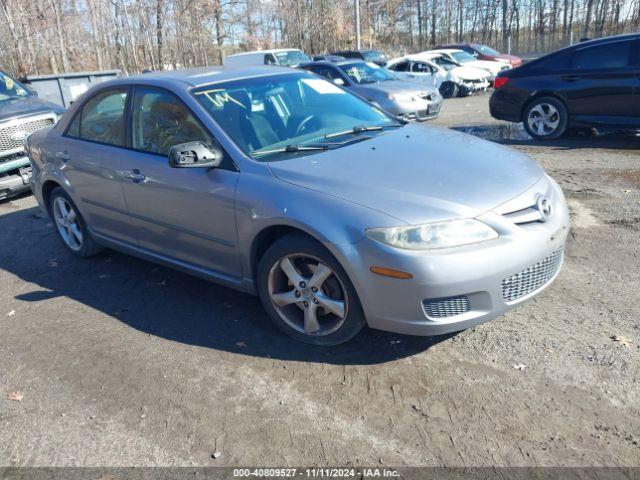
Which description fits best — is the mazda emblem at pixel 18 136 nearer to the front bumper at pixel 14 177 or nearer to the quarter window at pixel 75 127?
the front bumper at pixel 14 177

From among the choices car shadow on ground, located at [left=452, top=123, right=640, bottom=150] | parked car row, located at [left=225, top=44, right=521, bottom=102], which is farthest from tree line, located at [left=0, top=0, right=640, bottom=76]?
car shadow on ground, located at [left=452, top=123, right=640, bottom=150]

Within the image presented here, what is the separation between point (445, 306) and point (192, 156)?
6.05 ft

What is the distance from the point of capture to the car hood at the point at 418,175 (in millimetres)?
3133

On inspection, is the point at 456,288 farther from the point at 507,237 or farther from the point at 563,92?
the point at 563,92

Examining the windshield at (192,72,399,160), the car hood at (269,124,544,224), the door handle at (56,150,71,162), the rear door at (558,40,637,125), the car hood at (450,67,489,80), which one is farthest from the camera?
the car hood at (450,67,489,80)

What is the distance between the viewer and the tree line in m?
24.4

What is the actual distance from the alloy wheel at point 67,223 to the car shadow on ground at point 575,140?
709cm

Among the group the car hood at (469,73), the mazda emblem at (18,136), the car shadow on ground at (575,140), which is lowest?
the car shadow on ground at (575,140)

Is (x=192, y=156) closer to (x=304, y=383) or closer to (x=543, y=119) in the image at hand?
(x=304, y=383)

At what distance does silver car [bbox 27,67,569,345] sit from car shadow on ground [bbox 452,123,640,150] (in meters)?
5.39

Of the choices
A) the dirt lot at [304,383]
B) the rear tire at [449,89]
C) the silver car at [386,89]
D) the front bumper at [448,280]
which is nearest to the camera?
the dirt lot at [304,383]

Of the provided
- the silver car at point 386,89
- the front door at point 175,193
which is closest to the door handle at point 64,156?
the front door at point 175,193

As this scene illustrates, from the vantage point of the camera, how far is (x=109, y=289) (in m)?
4.80

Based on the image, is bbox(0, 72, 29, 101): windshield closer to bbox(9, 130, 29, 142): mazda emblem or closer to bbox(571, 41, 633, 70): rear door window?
bbox(9, 130, 29, 142): mazda emblem
